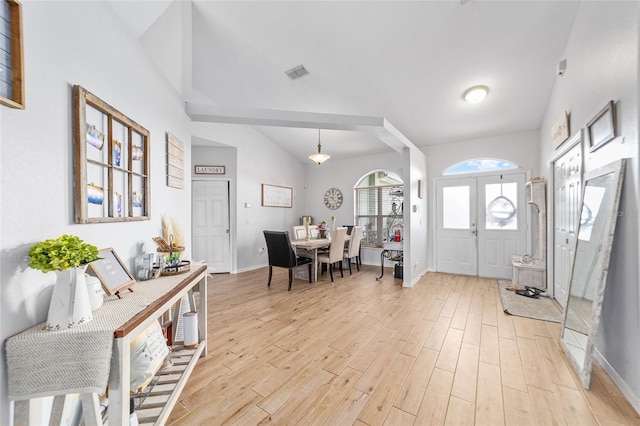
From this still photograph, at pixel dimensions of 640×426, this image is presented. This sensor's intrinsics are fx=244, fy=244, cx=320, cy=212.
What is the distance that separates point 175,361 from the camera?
1766 millimetres

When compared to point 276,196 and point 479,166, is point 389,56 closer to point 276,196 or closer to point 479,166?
point 479,166

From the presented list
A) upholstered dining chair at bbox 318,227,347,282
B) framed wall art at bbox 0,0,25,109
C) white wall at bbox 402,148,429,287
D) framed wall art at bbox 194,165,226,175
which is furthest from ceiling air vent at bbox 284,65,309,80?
framed wall art at bbox 0,0,25,109

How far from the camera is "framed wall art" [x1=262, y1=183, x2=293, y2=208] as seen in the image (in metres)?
5.67

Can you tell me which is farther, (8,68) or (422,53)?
(422,53)

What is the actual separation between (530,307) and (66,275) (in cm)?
431

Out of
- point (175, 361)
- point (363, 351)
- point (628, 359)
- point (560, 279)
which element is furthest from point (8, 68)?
point (560, 279)

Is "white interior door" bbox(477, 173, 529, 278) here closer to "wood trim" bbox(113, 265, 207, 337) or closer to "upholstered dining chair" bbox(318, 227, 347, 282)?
"upholstered dining chair" bbox(318, 227, 347, 282)

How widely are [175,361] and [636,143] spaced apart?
11.3 feet

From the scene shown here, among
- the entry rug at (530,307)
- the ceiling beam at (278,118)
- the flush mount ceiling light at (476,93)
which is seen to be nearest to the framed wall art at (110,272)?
the ceiling beam at (278,118)

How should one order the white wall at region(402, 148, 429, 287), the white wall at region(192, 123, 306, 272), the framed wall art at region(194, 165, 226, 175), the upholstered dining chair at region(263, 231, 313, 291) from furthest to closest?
the framed wall art at region(194, 165, 226, 175) → the white wall at region(192, 123, 306, 272) → the white wall at region(402, 148, 429, 287) → the upholstered dining chair at region(263, 231, 313, 291)

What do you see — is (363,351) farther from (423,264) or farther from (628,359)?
(423,264)

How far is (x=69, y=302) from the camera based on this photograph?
938 mm

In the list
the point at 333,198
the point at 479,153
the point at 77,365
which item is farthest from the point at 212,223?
the point at 479,153

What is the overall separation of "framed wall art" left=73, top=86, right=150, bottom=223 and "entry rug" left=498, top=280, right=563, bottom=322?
13.0 feet
